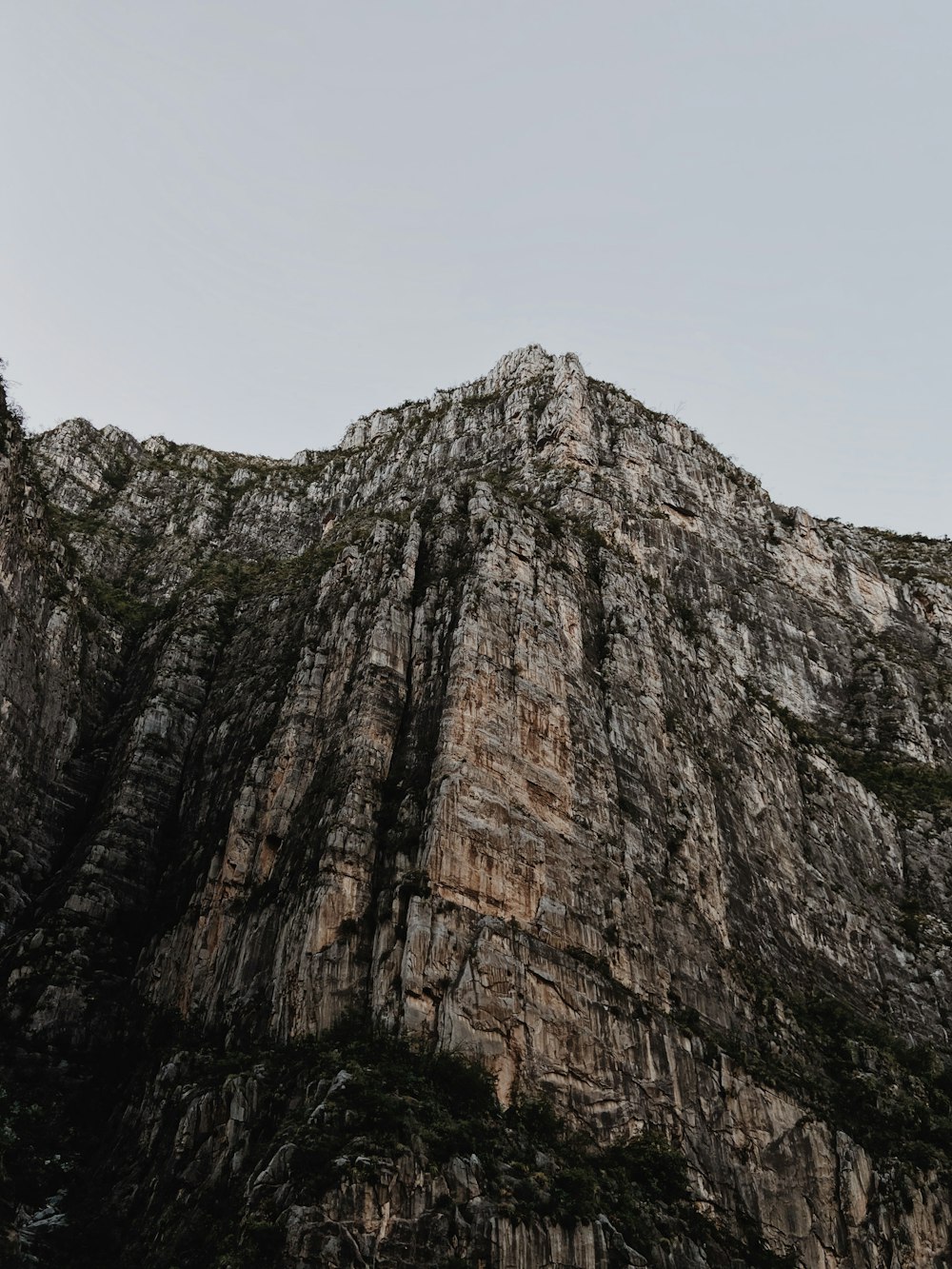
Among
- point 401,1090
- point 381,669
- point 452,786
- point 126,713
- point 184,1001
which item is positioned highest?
point 126,713

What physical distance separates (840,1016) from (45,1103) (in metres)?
32.3

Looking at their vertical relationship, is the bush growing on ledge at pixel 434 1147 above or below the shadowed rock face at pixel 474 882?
below

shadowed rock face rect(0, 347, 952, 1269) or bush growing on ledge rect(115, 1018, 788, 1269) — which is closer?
bush growing on ledge rect(115, 1018, 788, 1269)

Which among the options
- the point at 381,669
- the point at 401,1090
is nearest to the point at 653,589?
the point at 381,669

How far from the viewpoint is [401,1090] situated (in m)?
33.4

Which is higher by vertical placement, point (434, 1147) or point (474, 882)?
point (474, 882)

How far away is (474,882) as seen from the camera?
39.7 meters

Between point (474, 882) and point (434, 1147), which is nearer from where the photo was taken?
point (434, 1147)

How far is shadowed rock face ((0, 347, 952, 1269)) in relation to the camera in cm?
3500

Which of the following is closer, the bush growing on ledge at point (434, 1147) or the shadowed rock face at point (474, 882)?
the bush growing on ledge at point (434, 1147)

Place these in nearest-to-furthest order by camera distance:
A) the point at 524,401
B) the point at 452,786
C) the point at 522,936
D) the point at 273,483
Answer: the point at 522,936, the point at 452,786, the point at 524,401, the point at 273,483

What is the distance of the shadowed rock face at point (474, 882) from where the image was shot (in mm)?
35000

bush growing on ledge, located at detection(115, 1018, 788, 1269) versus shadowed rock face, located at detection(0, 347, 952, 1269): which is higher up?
shadowed rock face, located at detection(0, 347, 952, 1269)

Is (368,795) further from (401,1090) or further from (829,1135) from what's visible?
(829,1135)
